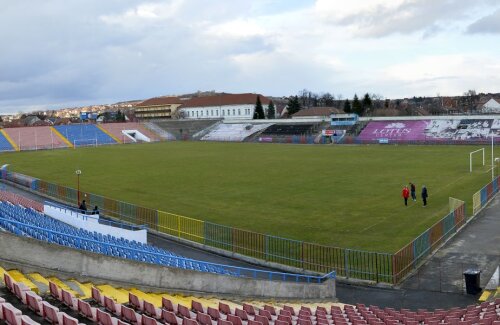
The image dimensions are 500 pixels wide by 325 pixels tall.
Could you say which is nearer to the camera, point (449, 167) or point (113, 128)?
point (449, 167)

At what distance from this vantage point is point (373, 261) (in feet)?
62.3

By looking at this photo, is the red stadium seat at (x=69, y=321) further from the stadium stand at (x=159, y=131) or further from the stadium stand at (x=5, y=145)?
the stadium stand at (x=159, y=131)

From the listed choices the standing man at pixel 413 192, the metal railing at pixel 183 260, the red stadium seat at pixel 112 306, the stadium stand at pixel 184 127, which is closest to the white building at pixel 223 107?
the stadium stand at pixel 184 127

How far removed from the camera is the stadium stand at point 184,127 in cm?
10411

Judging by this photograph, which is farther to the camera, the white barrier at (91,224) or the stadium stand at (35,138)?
the stadium stand at (35,138)

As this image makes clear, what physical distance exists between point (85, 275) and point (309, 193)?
2301cm

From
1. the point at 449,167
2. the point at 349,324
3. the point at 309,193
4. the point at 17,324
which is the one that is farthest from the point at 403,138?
the point at 17,324

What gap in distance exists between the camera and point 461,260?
63.2 ft

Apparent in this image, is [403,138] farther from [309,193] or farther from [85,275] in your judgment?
[85,275]

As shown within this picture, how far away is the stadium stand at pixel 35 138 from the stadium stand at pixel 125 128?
1061 centimetres

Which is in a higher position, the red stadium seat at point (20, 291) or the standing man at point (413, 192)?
the red stadium seat at point (20, 291)

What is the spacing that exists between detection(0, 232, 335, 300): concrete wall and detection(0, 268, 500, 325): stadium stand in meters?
0.35

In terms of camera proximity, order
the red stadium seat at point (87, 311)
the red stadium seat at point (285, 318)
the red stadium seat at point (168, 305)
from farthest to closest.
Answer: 1. the red stadium seat at point (285, 318)
2. the red stadium seat at point (168, 305)
3. the red stadium seat at point (87, 311)

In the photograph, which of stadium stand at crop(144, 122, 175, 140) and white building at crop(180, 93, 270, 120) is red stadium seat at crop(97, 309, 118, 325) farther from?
white building at crop(180, 93, 270, 120)
